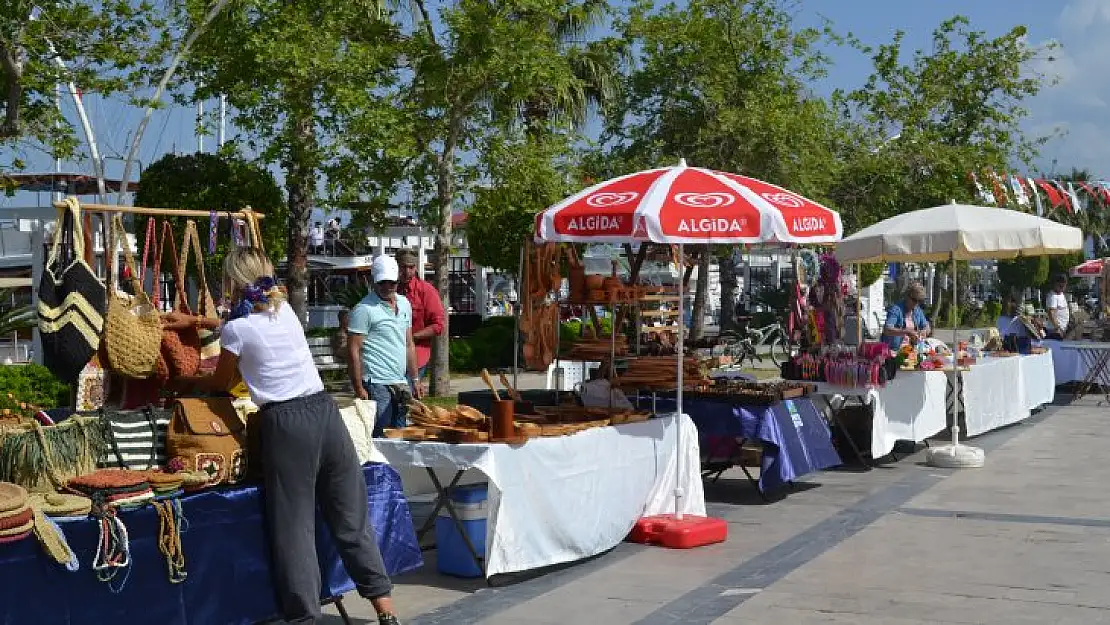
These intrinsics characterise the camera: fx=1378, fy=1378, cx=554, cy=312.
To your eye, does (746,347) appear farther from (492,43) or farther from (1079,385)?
(492,43)

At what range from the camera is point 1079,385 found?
20016 mm

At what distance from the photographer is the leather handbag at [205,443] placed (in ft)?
19.0

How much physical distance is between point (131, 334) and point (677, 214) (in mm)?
3366

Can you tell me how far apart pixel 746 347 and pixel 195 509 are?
70.4ft

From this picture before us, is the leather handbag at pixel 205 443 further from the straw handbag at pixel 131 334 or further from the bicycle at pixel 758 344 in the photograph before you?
the bicycle at pixel 758 344

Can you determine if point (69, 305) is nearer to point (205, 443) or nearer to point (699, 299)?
point (205, 443)

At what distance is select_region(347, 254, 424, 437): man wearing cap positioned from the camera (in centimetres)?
868

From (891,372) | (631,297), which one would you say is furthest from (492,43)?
(631,297)

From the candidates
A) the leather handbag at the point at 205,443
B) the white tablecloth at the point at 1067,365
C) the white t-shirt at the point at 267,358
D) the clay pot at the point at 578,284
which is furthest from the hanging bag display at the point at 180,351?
the white tablecloth at the point at 1067,365

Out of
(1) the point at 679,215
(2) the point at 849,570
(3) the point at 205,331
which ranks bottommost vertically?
(2) the point at 849,570

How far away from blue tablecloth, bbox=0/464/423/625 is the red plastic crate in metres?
2.64

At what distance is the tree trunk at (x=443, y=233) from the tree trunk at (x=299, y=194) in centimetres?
175

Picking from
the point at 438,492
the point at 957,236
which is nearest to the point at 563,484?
the point at 438,492

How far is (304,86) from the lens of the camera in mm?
17062
